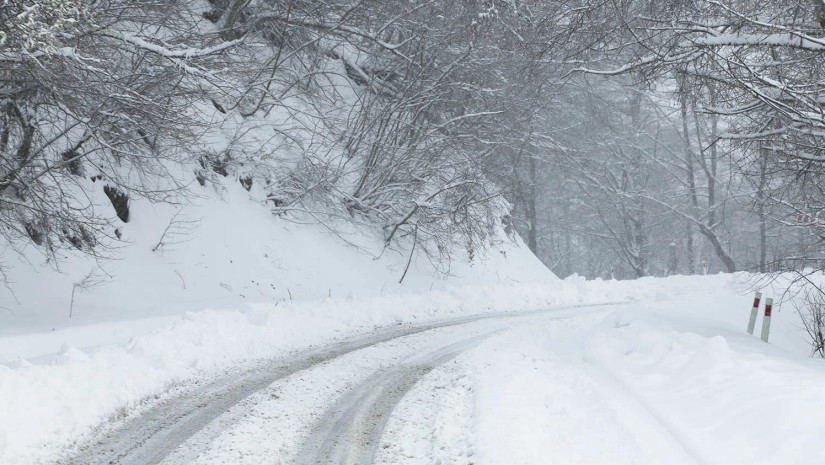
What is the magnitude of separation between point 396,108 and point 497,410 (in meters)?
14.1

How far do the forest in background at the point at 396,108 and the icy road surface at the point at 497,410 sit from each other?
10.3 ft

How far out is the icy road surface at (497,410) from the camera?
5398 millimetres

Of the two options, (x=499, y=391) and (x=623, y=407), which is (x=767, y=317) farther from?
(x=499, y=391)

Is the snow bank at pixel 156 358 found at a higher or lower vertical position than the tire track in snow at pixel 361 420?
higher

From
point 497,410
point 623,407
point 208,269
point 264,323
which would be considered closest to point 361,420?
point 497,410

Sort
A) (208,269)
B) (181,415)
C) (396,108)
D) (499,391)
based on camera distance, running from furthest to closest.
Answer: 1. (396,108)
2. (208,269)
3. (499,391)
4. (181,415)

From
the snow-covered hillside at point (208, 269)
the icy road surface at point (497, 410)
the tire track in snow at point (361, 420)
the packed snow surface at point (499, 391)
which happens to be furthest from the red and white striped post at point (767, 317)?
the snow-covered hillside at point (208, 269)

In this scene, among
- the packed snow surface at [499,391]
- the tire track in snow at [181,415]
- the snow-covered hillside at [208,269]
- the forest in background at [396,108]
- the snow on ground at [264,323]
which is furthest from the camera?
the snow-covered hillside at [208,269]

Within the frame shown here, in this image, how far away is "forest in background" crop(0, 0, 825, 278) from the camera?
897cm

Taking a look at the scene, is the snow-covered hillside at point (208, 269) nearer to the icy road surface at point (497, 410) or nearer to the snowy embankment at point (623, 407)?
the icy road surface at point (497, 410)

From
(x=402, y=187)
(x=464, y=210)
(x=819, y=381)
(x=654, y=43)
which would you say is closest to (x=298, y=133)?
(x=402, y=187)

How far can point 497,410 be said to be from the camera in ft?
21.9

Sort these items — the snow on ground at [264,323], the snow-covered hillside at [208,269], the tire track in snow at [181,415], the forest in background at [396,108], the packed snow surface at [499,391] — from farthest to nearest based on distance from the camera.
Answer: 1. the snow-covered hillside at [208,269]
2. the forest in background at [396,108]
3. the snow on ground at [264,323]
4. the packed snow surface at [499,391]
5. the tire track in snow at [181,415]

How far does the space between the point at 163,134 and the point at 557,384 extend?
7.32m
